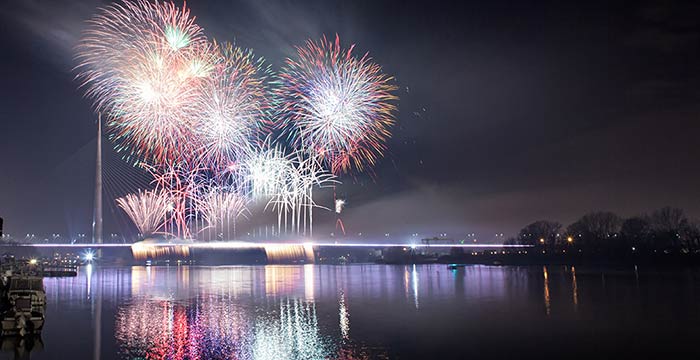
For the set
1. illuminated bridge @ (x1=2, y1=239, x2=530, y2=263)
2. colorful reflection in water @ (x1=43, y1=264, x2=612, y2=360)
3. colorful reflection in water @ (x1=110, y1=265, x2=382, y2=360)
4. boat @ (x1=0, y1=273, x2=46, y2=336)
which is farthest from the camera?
illuminated bridge @ (x1=2, y1=239, x2=530, y2=263)

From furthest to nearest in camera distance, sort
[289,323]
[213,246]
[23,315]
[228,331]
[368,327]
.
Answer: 1. [213,246]
2. [289,323]
3. [368,327]
4. [23,315]
5. [228,331]

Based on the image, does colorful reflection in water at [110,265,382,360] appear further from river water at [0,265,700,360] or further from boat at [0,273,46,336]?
boat at [0,273,46,336]

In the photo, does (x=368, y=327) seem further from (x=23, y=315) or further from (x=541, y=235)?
(x=541, y=235)

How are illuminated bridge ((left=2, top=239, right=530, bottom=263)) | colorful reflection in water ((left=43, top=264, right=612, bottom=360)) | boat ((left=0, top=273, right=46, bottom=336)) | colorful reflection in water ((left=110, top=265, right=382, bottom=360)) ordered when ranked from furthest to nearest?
illuminated bridge ((left=2, top=239, right=530, bottom=263)), boat ((left=0, top=273, right=46, bottom=336)), colorful reflection in water ((left=43, top=264, right=612, bottom=360)), colorful reflection in water ((left=110, top=265, right=382, bottom=360))

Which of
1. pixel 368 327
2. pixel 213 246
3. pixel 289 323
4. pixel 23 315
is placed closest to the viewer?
pixel 23 315

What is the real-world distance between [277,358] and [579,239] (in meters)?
153

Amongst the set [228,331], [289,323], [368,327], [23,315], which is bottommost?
[368,327]

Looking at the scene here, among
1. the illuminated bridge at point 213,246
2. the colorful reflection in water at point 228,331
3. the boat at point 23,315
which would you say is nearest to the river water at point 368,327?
the colorful reflection in water at point 228,331

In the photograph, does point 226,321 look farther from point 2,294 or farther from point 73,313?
point 2,294

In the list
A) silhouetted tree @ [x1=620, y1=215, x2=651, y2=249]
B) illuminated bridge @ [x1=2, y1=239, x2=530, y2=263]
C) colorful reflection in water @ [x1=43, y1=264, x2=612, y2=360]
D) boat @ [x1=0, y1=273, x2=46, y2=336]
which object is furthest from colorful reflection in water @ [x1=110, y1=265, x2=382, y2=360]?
silhouetted tree @ [x1=620, y1=215, x2=651, y2=249]

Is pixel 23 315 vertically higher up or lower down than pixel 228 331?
higher up

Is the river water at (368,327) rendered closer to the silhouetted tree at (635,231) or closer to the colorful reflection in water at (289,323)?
the colorful reflection in water at (289,323)

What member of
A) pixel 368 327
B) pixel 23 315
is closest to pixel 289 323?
pixel 368 327

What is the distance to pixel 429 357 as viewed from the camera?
2023 cm
